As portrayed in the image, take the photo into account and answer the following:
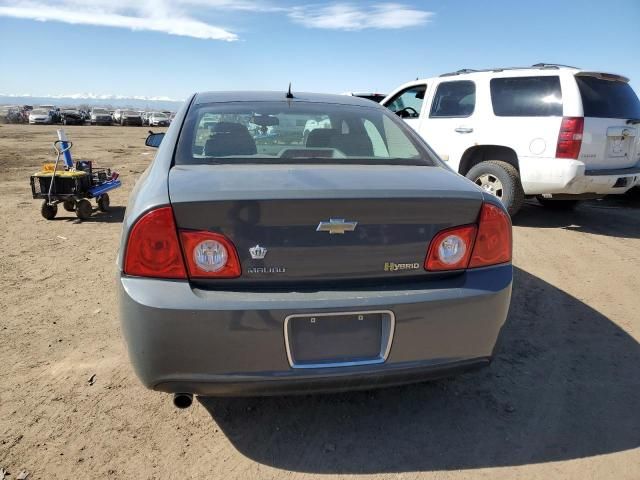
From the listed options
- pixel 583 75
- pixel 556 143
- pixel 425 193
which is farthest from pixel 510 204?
pixel 425 193

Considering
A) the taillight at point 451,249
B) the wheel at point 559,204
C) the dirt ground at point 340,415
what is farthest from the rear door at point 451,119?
the taillight at point 451,249

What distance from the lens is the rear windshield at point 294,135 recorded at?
2.50 metres

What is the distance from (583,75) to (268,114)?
4751 millimetres

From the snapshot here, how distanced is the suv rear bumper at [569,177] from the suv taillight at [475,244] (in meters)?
4.18

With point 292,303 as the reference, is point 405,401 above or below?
below

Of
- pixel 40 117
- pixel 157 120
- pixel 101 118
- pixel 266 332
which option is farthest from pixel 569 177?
pixel 157 120

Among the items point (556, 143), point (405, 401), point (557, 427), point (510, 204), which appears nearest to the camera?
point (557, 427)

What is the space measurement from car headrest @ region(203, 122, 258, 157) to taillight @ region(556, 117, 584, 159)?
4524 millimetres

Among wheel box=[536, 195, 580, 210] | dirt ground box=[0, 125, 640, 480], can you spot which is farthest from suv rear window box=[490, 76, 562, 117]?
dirt ground box=[0, 125, 640, 480]

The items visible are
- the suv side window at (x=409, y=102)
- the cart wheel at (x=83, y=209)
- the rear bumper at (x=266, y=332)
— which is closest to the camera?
the rear bumper at (x=266, y=332)

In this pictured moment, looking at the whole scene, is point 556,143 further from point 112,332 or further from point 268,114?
point 112,332

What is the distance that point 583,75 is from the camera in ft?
19.2

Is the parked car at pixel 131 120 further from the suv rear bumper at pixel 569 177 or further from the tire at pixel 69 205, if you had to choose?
the suv rear bumper at pixel 569 177

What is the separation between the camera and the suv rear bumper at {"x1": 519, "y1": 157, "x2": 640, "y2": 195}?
18.9 ft
